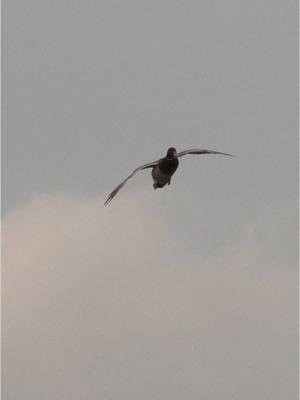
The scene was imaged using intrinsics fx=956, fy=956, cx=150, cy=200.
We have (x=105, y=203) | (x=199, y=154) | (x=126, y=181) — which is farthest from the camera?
(x=199, y=154)

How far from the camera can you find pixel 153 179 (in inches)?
2798

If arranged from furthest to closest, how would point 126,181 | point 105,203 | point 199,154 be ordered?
point 199,154
point 126,181
point 105,203

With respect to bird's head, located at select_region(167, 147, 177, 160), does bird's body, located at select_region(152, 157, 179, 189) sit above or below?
below

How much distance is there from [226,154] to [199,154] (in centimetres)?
433

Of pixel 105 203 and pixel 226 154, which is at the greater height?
pixel 226 154

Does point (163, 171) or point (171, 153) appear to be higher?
point (171, 153)

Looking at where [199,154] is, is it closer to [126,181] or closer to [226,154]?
[226,154]

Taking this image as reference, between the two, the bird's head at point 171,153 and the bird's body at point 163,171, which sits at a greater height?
the bird's head at point 171,153

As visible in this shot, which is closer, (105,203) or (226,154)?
(105,203)

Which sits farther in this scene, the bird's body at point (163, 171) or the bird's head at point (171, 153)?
the bird's body at point (163, 171)

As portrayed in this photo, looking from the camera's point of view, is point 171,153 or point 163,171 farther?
point 163,171

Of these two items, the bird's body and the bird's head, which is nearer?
the bird's head

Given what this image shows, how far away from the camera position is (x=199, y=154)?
74312 millimetres

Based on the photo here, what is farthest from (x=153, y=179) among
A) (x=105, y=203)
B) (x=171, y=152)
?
(x=105, y=203)
